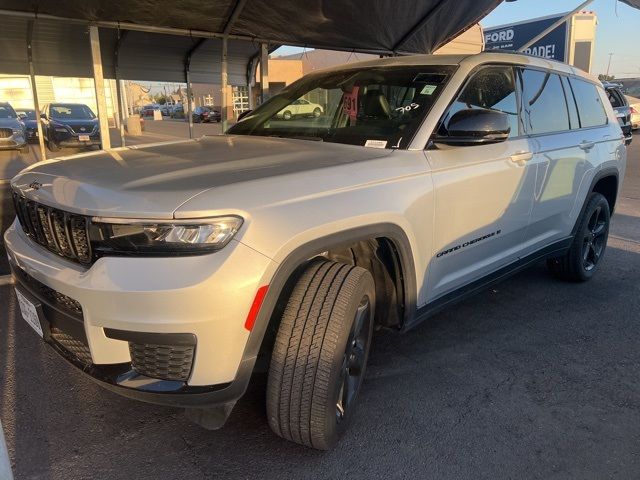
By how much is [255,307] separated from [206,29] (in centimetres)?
781

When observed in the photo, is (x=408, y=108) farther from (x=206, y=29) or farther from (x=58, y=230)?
(x=206, y=29)

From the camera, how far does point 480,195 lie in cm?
317

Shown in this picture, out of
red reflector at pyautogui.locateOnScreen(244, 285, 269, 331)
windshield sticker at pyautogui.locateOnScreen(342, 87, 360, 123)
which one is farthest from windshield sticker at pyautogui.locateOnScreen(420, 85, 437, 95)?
red reflector at pyautogui.locateOnScreen(244, 285, 269, 331)

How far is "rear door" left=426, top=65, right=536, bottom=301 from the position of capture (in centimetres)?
295

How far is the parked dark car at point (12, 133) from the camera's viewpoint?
10.6 meters

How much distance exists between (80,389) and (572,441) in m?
2.63

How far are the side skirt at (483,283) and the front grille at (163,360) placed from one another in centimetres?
131

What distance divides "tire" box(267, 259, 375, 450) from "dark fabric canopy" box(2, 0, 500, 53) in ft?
19.6

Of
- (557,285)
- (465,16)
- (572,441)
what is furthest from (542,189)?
(465,16)

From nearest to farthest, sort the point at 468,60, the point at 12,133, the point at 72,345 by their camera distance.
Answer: the point at 72,345 → the point at 468,60 → the point at 12,133

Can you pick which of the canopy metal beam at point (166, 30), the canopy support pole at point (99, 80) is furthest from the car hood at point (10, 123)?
the canopy metal beam at point (166, 30)

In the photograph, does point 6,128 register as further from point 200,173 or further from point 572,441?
point 572,441

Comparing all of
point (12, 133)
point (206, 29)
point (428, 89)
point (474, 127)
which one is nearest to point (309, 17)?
point (206, 29)

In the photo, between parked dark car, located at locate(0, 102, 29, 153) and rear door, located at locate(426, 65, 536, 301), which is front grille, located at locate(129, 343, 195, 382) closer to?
rear door, located at locate(426, 65, 536, 301)
